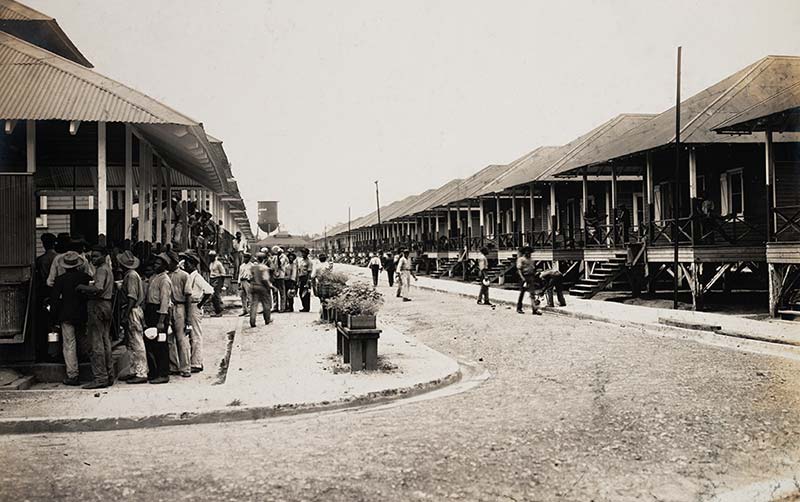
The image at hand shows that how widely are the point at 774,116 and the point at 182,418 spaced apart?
1459 cm

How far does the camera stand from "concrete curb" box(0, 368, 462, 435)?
24.5ft

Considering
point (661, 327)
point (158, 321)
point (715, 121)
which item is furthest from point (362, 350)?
point (715, 121)

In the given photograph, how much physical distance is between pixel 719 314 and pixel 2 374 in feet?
52.1

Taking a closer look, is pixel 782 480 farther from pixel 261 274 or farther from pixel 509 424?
pixel 261 274

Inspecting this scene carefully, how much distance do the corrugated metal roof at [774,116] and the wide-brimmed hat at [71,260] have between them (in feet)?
45.5

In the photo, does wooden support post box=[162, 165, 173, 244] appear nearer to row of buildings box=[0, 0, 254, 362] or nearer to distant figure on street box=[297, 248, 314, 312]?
row of buildings box=[0, 0, 254, 362]

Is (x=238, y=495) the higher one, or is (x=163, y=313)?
(x=163, y=313)

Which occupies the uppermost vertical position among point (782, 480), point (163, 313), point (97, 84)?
point (97, 84)

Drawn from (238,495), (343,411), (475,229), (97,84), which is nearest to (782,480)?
(238,495)

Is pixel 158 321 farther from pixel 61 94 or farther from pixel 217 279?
pixel 217 279

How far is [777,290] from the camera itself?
16781 millimetres

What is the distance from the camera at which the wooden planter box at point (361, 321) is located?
1074cm

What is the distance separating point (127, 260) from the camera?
11.1 meters

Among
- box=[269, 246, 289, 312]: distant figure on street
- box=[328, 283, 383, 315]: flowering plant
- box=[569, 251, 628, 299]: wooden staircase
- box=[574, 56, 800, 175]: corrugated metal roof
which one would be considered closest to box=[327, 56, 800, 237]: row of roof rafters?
box=[574, 56, 800, 175]: corrugated metal roof
